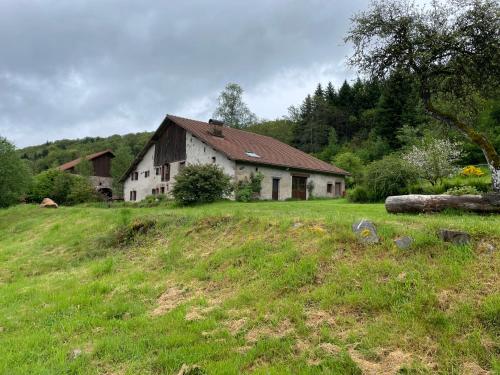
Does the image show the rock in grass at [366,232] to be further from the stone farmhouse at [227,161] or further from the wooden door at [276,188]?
the wooden door at [276,188]

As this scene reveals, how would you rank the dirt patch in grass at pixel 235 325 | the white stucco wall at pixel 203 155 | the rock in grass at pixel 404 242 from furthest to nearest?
the white stucco wall at pixel 203 155 < the rock in grass at pixel 404 242 < the dirt patch in grass at pixel 235 325

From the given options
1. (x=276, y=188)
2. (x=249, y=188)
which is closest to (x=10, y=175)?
(x=249, y=188)

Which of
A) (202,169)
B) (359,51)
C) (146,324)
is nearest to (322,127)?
(202,169)

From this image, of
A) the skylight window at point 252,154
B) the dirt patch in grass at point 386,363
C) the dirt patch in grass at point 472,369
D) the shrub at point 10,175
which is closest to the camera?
the dirt patch in grass at point 472,369

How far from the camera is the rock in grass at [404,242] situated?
6.54 metres

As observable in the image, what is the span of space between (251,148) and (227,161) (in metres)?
4.29

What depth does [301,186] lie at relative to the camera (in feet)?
102

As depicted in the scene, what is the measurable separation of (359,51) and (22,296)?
12101mm

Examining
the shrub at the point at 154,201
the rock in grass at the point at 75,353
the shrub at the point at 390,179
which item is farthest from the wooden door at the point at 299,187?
the rock in grass at the point at 75,353

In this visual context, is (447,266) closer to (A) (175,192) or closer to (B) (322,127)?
(A) (175,192)

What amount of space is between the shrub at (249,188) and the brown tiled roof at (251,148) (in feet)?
3.97

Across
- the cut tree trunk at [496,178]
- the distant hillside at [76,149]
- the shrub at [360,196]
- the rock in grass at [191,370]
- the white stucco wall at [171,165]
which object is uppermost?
the distant hillside at [76,149]

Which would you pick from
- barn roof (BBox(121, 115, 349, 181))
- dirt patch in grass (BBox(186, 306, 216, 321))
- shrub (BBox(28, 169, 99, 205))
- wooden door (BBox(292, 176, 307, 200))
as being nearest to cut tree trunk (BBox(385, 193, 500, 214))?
dirt patch in grass (BBox(186, 306, 216, 321))

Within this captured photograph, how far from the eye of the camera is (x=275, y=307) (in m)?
5.99
